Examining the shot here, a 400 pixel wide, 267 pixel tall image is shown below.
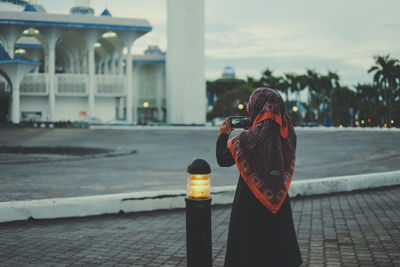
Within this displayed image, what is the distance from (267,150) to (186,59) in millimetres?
57141

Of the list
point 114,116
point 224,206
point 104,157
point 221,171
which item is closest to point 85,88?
point 114,116

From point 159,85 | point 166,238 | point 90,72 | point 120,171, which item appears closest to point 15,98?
point 90,72

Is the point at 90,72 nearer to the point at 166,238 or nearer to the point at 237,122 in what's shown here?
the point at 166,238

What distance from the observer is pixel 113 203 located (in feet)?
24.0

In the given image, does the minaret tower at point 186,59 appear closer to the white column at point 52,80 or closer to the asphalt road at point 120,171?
the white column at point 52,80

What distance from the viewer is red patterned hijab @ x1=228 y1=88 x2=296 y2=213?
3250 mm

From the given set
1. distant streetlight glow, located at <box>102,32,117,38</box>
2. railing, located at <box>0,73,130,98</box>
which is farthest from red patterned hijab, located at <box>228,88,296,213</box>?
distant streetlight glow, located at <box>102,32,117,38</box>

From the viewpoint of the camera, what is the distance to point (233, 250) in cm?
348

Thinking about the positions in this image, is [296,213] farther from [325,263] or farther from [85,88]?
[85,88]

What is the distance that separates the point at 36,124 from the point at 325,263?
157ft

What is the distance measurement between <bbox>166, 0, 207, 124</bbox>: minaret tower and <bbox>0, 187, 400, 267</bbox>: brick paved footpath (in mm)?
52402

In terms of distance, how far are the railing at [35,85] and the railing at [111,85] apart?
6.63m

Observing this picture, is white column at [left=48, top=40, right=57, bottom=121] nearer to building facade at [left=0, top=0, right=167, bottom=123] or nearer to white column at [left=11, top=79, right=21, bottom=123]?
building facade at [left=0, top=0, right=167, bottom=123]

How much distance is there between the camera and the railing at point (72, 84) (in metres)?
57.5
